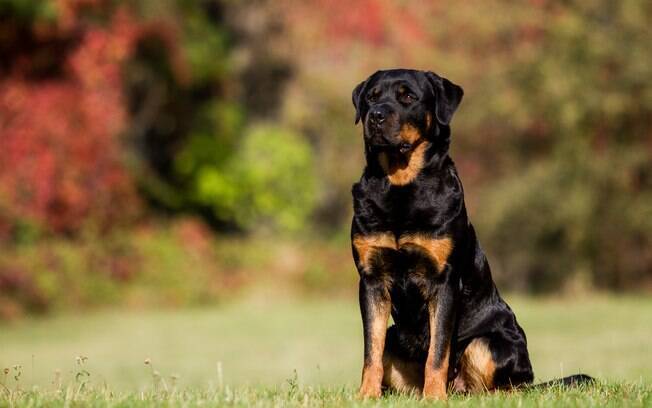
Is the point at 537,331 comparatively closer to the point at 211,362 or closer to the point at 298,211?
the point at 211,362

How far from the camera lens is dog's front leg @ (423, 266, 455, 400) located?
5809 mm

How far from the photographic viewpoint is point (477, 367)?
6168mm

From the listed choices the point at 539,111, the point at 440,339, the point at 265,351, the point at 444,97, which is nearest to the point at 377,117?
the point at 444,97

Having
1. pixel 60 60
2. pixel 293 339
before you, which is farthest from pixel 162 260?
pixel 293 339

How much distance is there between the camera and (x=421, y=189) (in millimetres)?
5988

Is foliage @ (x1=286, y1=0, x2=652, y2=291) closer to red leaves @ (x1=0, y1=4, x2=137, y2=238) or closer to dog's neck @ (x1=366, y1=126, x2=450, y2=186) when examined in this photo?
red leaves @ (x1=0, y1=4, x2=137, y2=238)

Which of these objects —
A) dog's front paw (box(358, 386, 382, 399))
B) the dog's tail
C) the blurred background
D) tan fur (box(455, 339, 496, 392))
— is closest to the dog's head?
tan fur (box(455, 339, 496, 392))

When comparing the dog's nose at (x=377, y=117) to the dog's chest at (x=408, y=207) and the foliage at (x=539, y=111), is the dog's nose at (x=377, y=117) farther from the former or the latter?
the foliage at (x=539, y=111)

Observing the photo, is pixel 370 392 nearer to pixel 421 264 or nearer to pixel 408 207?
pixel 421 264

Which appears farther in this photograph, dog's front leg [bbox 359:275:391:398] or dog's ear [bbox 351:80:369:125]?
dog's ear [bbox 351:80:369:125]

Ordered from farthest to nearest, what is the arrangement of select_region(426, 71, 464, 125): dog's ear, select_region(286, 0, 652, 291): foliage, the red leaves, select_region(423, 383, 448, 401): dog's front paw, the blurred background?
select_region(286, 0, 652, 291): foliage
the red leaves
the blurred background
select_region(426, 71, 464, 125): dog's ear
select_region(423, 383, 448, 401): dog's front paw

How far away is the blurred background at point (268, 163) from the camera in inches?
881

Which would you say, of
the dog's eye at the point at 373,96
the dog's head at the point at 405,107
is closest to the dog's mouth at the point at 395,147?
the dog's head at the point at 405,107

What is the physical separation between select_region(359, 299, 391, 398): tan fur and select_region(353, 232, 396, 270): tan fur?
0.91 feet
